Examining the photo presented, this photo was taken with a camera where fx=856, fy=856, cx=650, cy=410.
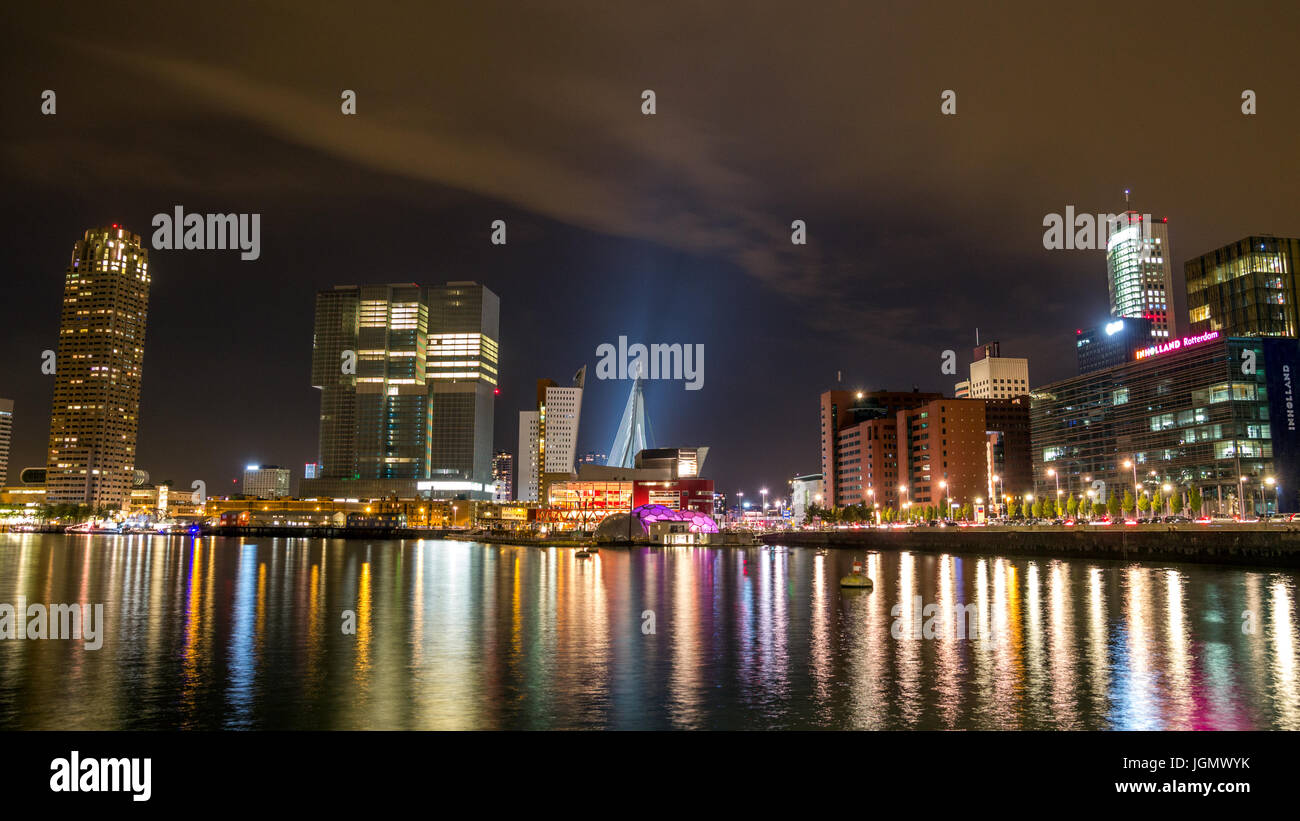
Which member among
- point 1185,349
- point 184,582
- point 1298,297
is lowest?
point 184,582

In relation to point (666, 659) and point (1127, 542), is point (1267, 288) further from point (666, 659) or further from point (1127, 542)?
point (666, 659)

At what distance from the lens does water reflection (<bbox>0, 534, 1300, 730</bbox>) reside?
26719 millimetres

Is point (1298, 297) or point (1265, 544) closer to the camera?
point (1265, 544)

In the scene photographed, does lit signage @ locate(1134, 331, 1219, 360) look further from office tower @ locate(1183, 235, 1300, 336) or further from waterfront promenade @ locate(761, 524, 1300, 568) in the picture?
waterfront promenade @ locate(761, 524, 1300, 568)

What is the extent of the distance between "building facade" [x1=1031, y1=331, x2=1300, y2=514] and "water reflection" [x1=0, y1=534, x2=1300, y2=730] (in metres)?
98.2

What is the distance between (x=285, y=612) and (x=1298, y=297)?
22194cm

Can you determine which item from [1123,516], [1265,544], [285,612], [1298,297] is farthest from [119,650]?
[1298,297]

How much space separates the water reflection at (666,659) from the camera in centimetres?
2672
